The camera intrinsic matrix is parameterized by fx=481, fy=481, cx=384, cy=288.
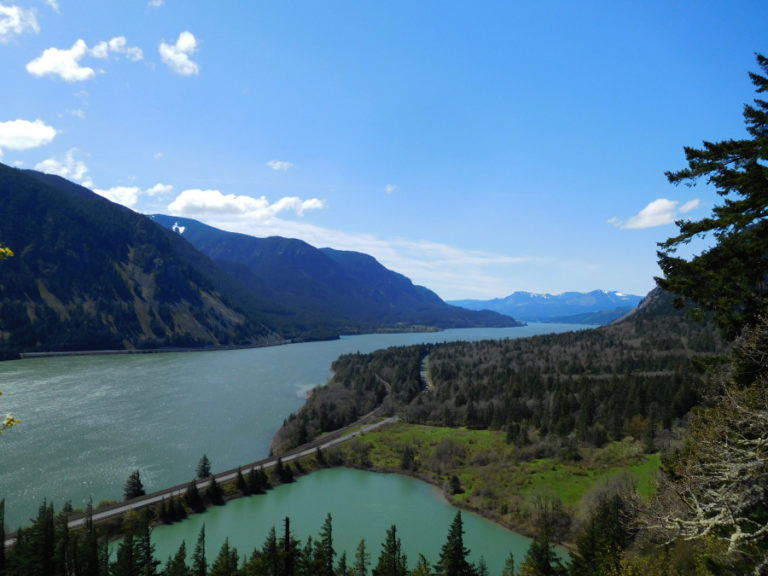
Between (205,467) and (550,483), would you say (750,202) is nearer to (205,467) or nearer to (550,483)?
(550,483)

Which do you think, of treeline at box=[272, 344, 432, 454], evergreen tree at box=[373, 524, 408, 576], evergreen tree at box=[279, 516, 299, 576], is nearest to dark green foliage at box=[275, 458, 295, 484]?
treeline at box=[272, 344, 432, 454]

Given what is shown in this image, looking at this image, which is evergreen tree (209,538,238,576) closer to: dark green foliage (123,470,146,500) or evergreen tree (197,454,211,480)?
dark green foliage (123,470,146,500)

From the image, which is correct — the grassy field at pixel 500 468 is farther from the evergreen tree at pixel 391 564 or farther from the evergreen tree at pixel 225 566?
the evergreen tree at pixel 225 566

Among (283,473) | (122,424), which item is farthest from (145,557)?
(122,424)

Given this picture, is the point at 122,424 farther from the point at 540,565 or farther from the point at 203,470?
the point at 540,565

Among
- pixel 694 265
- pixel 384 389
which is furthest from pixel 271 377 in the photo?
pixel 694 265

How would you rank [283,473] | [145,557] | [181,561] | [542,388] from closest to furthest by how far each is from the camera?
[181,561], [145,557], [283,473], [542,388]
